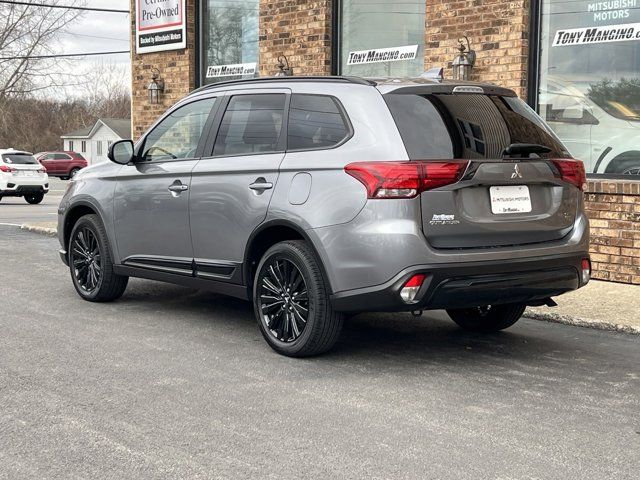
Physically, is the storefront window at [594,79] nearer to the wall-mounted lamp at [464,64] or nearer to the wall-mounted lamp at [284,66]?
the wall-mounted lamp at [464,64]

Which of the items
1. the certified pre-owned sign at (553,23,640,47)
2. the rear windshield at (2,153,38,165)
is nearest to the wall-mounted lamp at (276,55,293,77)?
the certified pre-owned sign at (553,23,640,47)

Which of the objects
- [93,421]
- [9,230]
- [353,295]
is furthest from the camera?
[9,230]

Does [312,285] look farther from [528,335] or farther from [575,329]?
[575,329]

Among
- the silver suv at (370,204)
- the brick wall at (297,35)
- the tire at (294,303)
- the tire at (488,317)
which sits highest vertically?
the brick wall at (297,35)

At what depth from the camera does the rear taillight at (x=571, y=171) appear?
5.89 metres

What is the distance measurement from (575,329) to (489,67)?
4205 millimetres

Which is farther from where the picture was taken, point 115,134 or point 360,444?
point 115,134

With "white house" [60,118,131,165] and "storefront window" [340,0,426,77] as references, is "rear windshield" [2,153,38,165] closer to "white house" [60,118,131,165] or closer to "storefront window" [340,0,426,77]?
"storefront window" [340,0,426,77]

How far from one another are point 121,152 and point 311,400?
3504 mm

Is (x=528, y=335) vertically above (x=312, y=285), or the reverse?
(x=312, y=285)

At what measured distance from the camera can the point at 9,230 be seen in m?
15.3

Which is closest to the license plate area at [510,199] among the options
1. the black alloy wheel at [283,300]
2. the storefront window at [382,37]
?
the black alloy wheel at [283,300]

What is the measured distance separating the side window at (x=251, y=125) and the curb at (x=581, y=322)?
9.02 feet

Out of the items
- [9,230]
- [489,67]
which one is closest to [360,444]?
[489,67]
